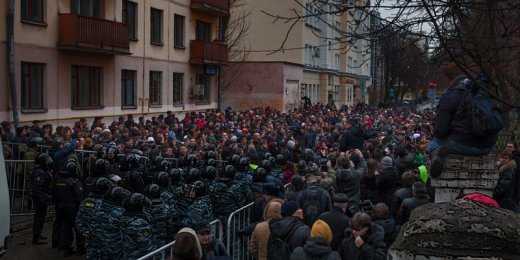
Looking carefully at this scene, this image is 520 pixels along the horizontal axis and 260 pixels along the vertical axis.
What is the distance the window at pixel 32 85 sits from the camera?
20953 mm

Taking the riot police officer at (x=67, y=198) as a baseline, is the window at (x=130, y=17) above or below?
above

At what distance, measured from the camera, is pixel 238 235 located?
8570 mm

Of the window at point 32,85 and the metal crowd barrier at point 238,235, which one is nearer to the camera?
the metal crowd barrier at point 238,235

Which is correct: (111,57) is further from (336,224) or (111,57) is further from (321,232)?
(321,232)

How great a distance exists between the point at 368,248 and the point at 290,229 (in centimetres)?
87

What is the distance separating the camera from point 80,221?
28.4ft

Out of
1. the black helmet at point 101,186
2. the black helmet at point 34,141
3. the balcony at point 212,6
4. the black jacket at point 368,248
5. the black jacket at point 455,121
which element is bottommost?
the black jacket at point 368,248

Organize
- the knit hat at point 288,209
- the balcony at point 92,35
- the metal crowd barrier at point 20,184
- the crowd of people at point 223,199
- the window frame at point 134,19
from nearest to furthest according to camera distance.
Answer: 1. the crowd of people at point 223,199
2. the knit hat at point 288,209
3. the metal crowd barrier at point 20,184
4. the balcony at point 92,35
5. the window frame at point 134,19

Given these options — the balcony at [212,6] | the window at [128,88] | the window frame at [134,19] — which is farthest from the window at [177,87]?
the window frame at [134,19]

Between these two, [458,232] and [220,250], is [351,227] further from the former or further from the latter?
[458,232]

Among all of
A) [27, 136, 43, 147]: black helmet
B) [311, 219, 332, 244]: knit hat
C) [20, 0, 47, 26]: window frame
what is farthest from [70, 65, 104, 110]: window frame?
[311, 219, 332, 244]: knit hat

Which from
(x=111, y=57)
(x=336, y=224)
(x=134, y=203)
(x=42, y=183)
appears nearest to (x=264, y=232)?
(x=336, y=224)

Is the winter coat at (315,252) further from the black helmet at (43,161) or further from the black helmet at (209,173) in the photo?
the black helmet at (43,161)

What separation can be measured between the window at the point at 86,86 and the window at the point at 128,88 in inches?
77.9
